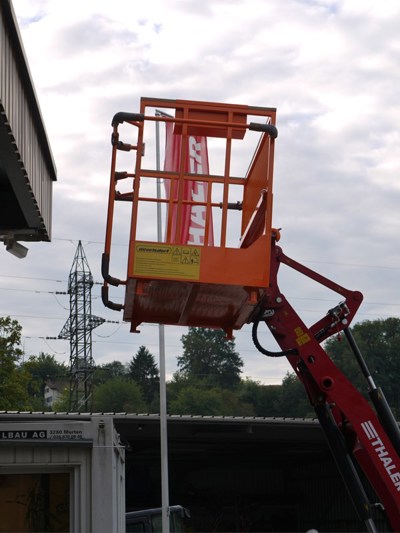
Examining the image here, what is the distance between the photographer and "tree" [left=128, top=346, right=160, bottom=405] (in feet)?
504

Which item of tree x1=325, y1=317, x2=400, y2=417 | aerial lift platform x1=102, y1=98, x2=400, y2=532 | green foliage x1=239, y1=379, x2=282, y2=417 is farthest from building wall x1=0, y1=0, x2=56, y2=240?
green foliage x1=239, y1=379, x2=282, y2=417

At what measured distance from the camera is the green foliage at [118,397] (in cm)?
13375

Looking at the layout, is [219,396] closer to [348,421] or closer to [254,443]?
[254,443]

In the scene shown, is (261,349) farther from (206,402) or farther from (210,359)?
(210,359)

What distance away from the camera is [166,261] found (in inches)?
380

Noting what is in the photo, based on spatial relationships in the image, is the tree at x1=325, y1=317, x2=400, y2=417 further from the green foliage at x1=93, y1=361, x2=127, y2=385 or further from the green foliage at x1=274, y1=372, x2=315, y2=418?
the green foliage at x1=93, y1=361, x2=127, y2=385

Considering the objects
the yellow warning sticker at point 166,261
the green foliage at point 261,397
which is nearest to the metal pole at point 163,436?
the yellow warning sticker at point 166,261

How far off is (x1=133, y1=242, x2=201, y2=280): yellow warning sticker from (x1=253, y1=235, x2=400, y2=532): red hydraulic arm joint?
1525mm

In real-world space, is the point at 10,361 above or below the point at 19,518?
above

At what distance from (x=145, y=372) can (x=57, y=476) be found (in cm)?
14707

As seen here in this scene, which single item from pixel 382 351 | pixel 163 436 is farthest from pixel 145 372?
pixel 163 436

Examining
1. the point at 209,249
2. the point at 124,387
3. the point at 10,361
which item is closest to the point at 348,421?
the point at 209,249

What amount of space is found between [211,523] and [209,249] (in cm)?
3554

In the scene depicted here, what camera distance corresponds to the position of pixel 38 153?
14.5 meters
